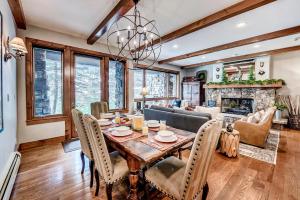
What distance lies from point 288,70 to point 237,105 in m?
2.12

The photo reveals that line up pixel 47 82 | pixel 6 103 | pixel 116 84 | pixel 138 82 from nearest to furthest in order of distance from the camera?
pixel 6 103 < pixel 47 82 < pixel 116 84 < pixel 138 82

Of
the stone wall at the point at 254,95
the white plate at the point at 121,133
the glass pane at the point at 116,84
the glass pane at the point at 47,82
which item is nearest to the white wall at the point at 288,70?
the stone wall at the point at 254,95

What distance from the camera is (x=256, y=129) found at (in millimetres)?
3197

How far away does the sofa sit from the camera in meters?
3.10

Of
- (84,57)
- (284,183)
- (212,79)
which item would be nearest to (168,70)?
(212,79)

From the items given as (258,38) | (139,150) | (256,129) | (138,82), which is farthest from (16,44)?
(258,38)

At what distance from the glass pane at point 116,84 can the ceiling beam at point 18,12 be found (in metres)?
2.18

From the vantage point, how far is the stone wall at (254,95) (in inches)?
210

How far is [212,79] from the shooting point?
7.27m

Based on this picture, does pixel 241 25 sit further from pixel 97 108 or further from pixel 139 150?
pixel 97 108

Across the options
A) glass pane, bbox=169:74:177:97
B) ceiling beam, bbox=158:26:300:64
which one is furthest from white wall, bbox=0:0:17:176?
glass pane, bbox=169:74:177:97

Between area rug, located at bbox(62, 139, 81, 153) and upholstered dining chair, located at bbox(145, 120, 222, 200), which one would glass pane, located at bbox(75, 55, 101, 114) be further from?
upholstered dining chair, located at bbox(145, 120, 222, 200)

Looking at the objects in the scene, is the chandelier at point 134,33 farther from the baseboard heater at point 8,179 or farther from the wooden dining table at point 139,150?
the baseboard heater at point 8,179

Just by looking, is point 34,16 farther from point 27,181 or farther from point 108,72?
point 27,181
